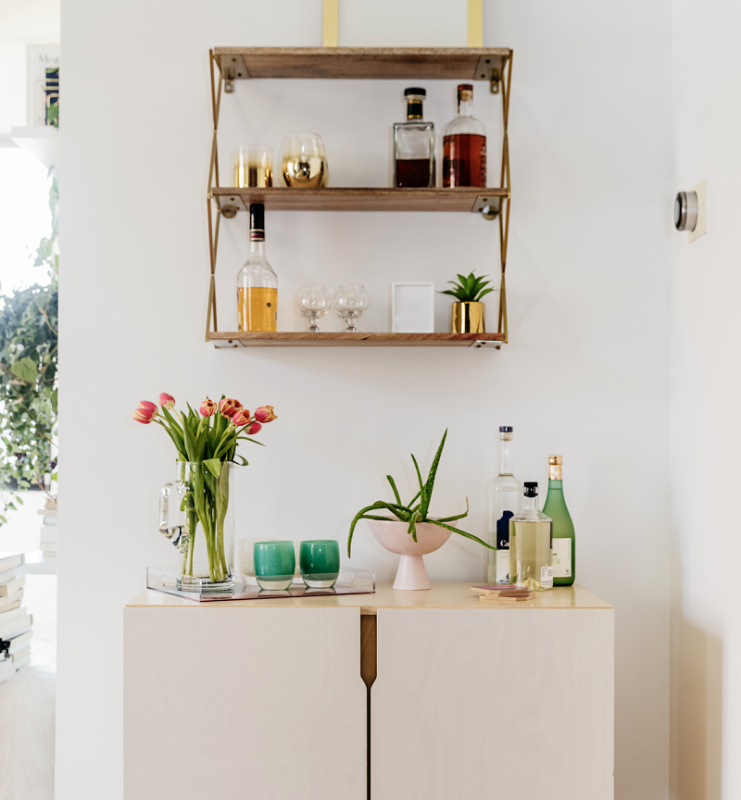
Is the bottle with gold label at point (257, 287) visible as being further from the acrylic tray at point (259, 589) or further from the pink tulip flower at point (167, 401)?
the acrylic tray at point (259, 589)

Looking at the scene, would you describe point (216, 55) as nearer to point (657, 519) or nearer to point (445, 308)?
point (445, 308)

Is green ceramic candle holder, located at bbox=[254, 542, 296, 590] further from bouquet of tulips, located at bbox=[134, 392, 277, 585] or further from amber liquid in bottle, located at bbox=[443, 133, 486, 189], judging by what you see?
amber liquid in bottle, located at bbox=[443, 133, 486, 189]

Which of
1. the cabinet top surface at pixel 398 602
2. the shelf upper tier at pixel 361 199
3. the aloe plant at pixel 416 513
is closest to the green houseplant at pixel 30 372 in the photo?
the shelf upper tier at pixel 361 199

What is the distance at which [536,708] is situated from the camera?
145 centimetres

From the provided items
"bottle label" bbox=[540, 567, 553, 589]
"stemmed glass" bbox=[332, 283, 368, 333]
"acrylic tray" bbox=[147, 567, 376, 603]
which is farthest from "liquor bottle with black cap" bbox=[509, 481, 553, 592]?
"stemmed glass" bbox=[332, 283, 368, 333]

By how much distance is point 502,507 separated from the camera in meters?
1.78

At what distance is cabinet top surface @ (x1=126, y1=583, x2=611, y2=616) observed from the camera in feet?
4.83

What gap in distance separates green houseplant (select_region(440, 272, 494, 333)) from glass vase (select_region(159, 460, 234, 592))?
24.6 inches

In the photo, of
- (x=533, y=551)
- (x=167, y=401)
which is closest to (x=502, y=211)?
(x=533, y=551)

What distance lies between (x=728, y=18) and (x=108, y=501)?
1.72m

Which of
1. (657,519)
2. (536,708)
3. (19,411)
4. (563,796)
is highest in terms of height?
(19,411)

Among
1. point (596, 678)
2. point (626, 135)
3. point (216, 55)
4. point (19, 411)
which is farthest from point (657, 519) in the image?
point (19, 411)

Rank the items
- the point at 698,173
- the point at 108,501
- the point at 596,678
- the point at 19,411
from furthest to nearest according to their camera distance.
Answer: the point at 19,411 < the point at 108,501 < the point at 698,173 < the point at 596,678

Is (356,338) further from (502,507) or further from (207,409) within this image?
(502,507)
